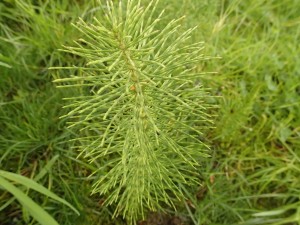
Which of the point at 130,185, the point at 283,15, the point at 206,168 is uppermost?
the point at 283,15

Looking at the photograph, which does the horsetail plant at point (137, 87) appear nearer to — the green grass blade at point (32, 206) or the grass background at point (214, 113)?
the green grass blade at point (32, 206)

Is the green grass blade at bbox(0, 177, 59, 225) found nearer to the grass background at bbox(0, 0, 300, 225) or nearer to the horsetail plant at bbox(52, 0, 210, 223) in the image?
the horsetail plant at bbox(52, 0, 210, 223)

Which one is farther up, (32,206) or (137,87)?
(137,87)

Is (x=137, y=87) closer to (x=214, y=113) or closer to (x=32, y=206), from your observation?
(x=32, y=206)

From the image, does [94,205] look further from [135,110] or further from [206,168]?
[135,110]

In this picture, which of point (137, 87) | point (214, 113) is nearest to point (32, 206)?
point (137, 87)

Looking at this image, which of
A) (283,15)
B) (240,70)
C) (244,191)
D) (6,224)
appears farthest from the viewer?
(283,15)

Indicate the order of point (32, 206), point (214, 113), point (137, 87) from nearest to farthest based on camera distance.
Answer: point (137, 87), point (32, 206), point (214, 113)

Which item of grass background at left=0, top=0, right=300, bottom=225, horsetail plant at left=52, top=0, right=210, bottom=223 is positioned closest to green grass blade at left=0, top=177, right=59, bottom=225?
horsetail plant at left=52, top=0, right=210, bottom=223

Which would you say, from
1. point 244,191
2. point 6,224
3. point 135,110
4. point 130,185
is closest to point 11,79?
point 6,224
